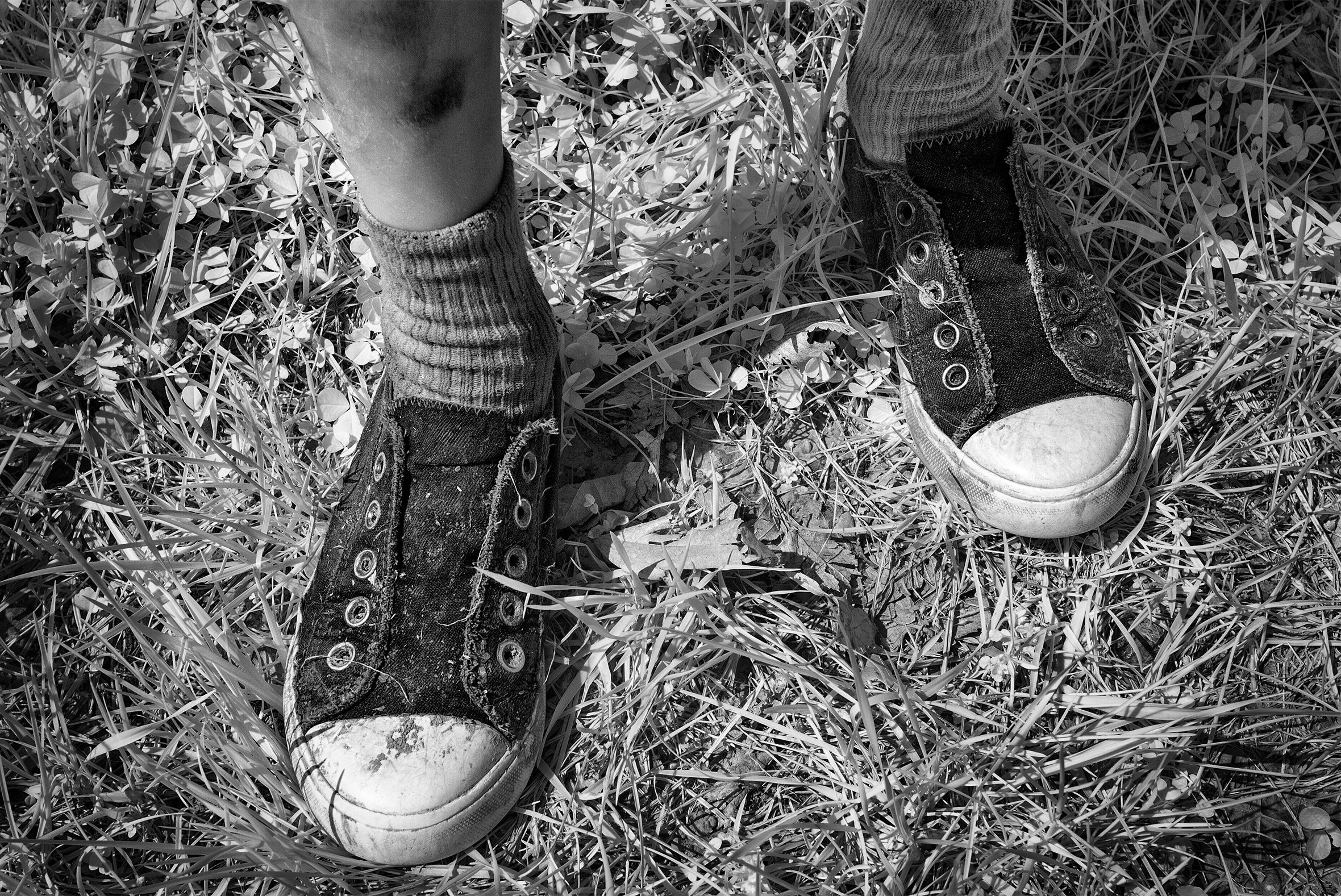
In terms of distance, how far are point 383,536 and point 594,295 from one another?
0.78 metres

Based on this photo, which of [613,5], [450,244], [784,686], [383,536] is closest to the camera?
[450,244]

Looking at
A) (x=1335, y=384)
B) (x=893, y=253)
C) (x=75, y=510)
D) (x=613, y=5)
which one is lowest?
(x=1335, y=384)

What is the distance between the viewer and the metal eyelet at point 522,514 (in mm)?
1578

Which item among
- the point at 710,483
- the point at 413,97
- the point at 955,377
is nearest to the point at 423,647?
the point at 710,483

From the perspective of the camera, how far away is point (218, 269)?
2047mm

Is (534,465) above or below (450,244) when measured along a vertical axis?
below

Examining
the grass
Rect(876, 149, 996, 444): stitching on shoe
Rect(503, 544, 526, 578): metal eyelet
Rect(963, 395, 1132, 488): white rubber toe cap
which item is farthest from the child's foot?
Rect(963, 395, 1132, 488): white rubber toe cap

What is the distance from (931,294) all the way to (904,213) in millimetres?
172

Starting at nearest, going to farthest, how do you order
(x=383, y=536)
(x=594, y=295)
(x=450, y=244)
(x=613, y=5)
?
(x=450, y=244) < (x=383, y=536) < (x=594, y=295) < (x=613, y=5)

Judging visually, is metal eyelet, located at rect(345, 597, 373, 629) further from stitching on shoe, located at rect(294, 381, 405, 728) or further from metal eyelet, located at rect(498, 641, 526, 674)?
metal eyelet, located at rect(498, 641, 526, 674)

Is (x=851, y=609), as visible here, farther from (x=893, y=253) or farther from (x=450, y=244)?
(x=450, y=244)

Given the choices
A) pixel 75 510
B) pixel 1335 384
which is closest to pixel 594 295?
pixel 75 510

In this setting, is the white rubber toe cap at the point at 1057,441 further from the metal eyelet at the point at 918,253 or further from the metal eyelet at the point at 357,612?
the metal eyelet at the point at 357,612

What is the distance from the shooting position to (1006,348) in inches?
64.2
